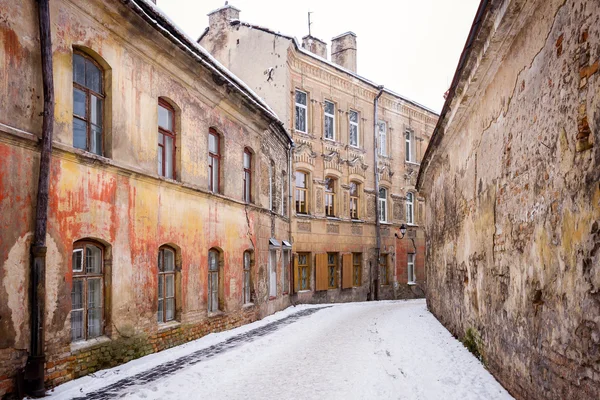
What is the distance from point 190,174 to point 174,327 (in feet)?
10.9

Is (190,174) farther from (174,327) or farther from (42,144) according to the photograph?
(42,144)

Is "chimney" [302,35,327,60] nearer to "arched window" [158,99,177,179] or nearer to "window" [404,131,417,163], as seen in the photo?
"window" [404,131,417,163]

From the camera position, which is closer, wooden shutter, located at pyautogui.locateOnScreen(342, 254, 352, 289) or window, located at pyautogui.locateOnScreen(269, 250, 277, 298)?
window, located at pyautogui.locateOnScreen(269, 250, 277, 298)

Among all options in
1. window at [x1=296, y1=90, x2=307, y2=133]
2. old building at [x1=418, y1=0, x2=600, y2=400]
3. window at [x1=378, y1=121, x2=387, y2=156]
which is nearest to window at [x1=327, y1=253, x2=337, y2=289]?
window at [x1=296, y1=90, x2=307, y2=133]

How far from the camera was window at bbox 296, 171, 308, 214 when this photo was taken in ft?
76.8

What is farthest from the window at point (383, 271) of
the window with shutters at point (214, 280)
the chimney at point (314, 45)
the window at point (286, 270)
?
the window with shutters at point (214, 280)

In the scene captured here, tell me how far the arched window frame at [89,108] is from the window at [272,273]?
33.5ft

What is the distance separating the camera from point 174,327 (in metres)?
11.1

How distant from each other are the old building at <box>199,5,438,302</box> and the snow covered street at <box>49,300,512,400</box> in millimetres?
10455

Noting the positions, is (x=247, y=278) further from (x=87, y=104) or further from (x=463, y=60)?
(x=463, y=60)

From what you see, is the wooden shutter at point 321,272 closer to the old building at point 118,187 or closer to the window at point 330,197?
the window at point 330,197

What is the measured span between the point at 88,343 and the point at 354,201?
19.4m

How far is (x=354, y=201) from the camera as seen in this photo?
2680cm

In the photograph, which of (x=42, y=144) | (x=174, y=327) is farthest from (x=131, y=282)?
(x=42, y=144)
